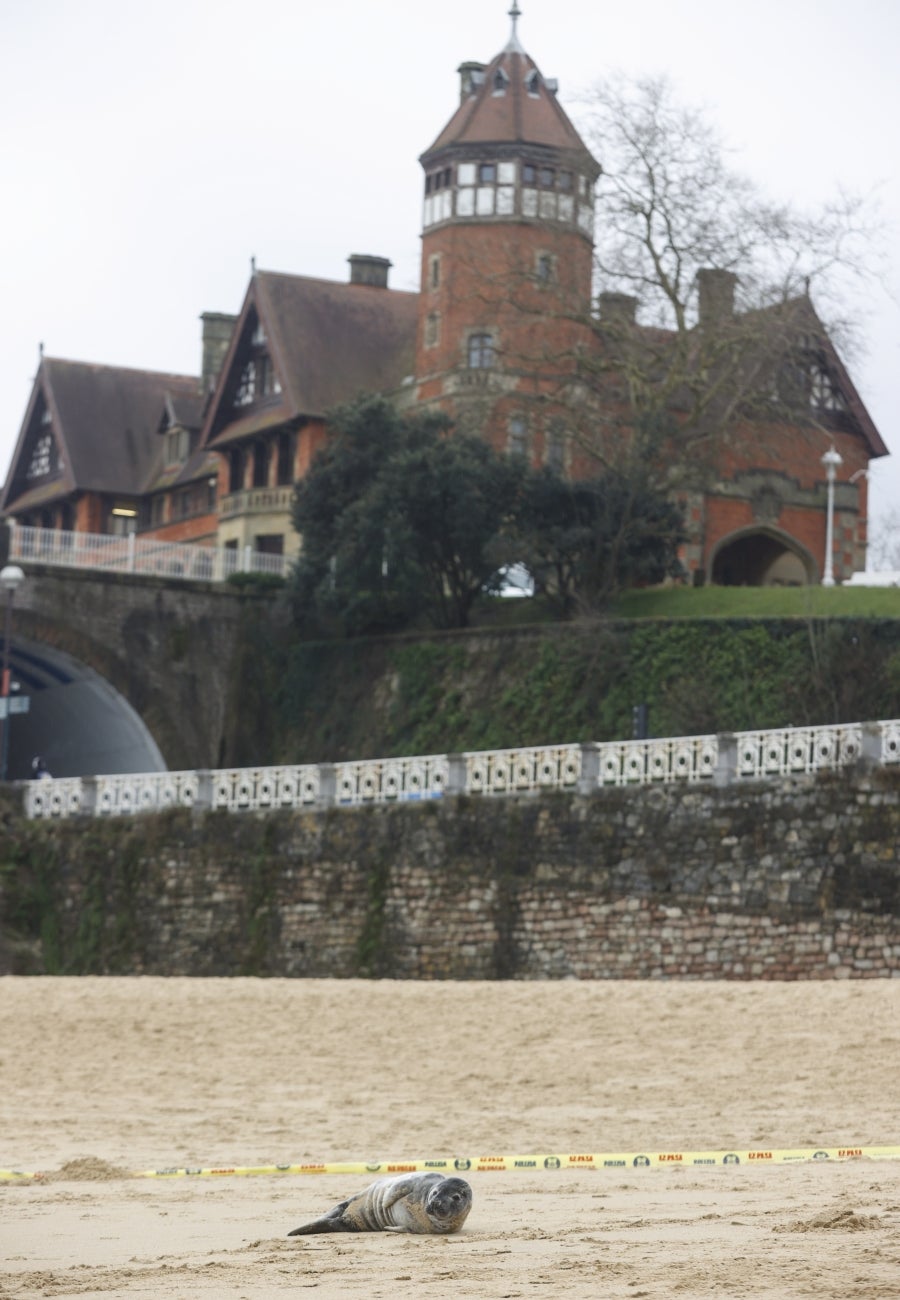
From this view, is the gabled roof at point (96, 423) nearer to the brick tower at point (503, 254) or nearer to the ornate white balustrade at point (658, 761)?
the brick tower at point (503, 254)

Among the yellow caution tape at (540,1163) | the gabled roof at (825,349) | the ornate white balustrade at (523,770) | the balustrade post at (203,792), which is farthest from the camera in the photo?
the gabled roof at (825,349)

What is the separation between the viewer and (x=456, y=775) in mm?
31734

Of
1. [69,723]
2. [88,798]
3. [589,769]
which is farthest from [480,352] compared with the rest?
[589,769]

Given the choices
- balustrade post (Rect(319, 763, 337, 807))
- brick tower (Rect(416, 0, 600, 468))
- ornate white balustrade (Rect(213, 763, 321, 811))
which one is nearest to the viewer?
balustrade post (Rect(319, 763, 337, 807))

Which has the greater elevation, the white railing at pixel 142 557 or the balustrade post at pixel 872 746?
the white railing at pixel 142 557

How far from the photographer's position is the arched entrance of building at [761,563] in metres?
55.5

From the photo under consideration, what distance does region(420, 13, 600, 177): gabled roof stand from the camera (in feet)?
171

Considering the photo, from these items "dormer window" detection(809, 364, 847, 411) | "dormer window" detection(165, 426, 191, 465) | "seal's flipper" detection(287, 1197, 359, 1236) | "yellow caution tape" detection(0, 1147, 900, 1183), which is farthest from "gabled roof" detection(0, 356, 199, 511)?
"seal's flipper" detection(287, 1197, 359, 1236)

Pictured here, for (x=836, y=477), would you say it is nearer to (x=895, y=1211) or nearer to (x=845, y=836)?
(x=845, y=836)

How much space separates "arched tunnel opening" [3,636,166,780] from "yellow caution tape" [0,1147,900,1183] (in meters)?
32.0

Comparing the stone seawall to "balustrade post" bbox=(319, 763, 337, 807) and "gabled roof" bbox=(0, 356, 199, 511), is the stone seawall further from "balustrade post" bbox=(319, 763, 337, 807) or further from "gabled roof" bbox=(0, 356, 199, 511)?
"gabled roof" bbox=(0, 356, 199, 511)

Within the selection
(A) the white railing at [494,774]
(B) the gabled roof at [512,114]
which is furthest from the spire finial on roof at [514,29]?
(A) the white railing at [494,774]

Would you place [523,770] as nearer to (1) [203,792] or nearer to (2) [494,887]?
(2) [494,887]

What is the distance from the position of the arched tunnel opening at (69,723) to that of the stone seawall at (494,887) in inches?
422
